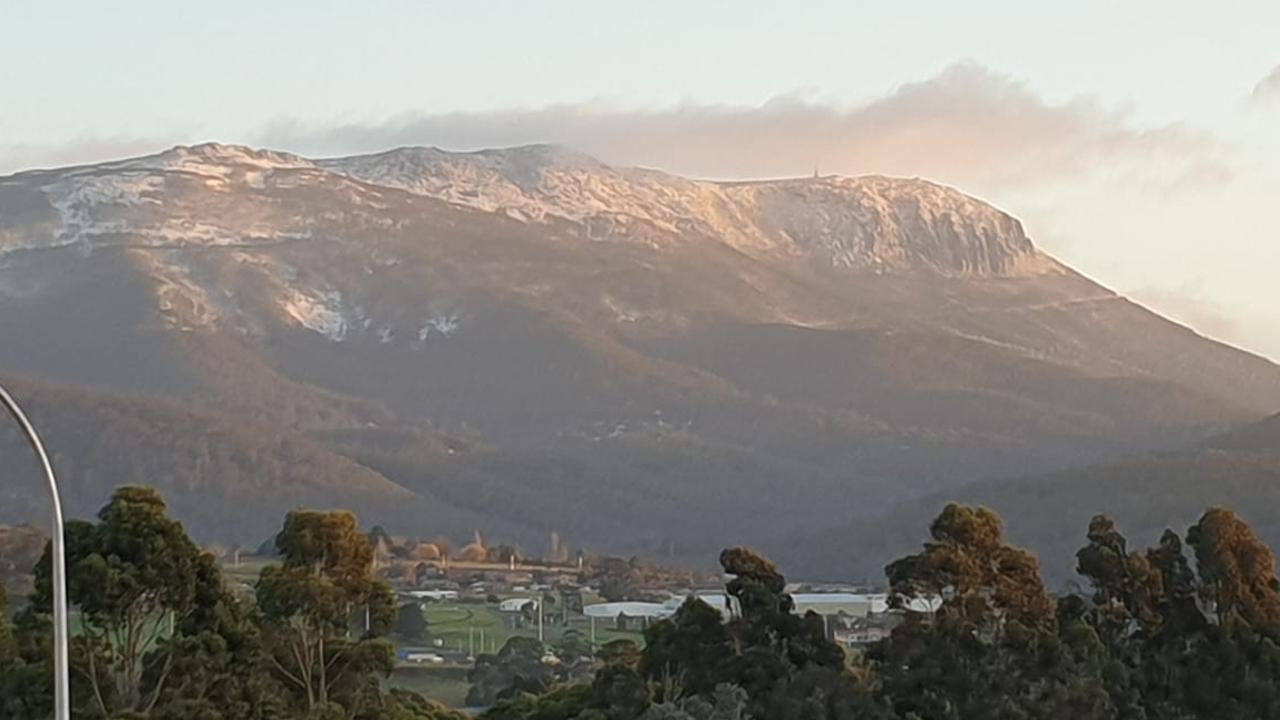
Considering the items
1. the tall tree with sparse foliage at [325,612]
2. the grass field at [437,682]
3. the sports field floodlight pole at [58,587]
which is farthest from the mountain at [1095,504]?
the sports field floodlight pole at [58,587]

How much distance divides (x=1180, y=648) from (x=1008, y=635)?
3872mm

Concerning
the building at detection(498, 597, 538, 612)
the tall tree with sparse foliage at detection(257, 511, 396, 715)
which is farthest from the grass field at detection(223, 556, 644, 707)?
the tall tree with sparse foliage at detection(257, 511, 396, 715)

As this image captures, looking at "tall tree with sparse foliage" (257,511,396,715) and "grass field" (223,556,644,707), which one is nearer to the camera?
"tall tree with sparse foliage" (257,511,396,715)

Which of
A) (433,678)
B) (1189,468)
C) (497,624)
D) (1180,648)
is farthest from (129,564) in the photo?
(1189,468)

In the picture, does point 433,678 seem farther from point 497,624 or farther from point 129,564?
point 129,564

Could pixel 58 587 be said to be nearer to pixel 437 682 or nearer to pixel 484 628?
pixel 437 682

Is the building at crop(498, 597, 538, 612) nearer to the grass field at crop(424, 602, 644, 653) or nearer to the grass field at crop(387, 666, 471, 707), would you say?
the grass field at crop(424, 602, 644, 653)

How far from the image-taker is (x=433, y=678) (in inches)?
3462

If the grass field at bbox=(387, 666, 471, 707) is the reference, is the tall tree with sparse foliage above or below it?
above

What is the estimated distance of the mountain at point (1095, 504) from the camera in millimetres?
144000

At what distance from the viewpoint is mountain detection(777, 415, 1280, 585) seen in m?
144

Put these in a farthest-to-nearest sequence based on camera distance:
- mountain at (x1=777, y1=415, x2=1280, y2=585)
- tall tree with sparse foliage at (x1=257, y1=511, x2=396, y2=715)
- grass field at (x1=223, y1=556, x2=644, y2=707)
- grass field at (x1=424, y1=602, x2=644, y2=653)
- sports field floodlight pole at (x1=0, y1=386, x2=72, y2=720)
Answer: mountain at (x1=777, y1=415, x2=1280, y2=585) → grass field at (x1=424, y1=602, x2=644, y2=653) → grass field at (x1=223, y1=556, x2=644, y2=707) → tall tree with sparse foliage at (x1=257, y1=511, x2=396, y2=715) → sports field floodlight pole at (x1=0, y1=386, x2=72, y2=720)

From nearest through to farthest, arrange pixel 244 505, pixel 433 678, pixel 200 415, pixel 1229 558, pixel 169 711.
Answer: pixel 169 711, pixel 1229 558, pixel 433 678, pixel 244 505, pixel 200 415

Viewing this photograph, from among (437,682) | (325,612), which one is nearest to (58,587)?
(325,612)
